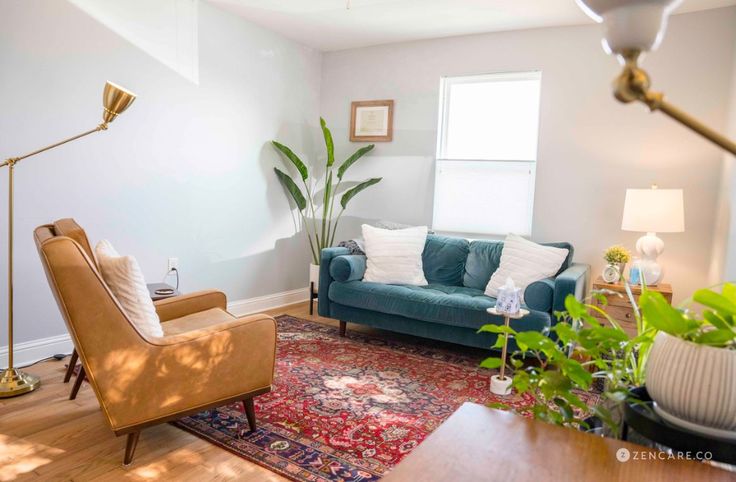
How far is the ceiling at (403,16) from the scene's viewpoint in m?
3.71

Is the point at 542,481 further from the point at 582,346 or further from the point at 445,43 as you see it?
the point at 445,43

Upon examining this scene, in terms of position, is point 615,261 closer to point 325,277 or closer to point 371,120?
point 325,277

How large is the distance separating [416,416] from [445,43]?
10.8ft

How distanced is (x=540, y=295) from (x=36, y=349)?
A: 3078mm

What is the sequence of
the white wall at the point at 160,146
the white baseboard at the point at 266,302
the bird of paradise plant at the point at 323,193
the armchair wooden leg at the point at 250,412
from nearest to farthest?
the armchair wooden leg at the point at 250,412
the white wall at the point at 160,146
the white baseboard at the point at 266,302
the bird of paradise plant at the point at 323,193

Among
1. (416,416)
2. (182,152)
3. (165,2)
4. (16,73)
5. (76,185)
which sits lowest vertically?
(416,416)

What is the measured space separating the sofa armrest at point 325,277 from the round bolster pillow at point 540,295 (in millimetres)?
1419

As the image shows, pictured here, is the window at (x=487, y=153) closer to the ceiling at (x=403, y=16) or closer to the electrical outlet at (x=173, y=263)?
the ceiling at (x=403, y=16)

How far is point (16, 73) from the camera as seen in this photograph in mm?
2922

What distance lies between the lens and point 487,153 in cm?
448

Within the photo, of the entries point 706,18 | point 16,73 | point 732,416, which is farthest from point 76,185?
point 706,18

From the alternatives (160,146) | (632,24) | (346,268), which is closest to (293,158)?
(160,146)

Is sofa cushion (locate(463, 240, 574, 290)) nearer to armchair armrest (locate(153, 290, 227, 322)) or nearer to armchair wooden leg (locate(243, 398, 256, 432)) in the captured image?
armchair armrest (locate(153, 290, 227, 322))

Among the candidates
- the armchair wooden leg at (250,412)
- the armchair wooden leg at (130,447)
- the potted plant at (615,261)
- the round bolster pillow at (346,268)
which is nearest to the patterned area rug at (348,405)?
the armchair wooden leg at (250,412)
